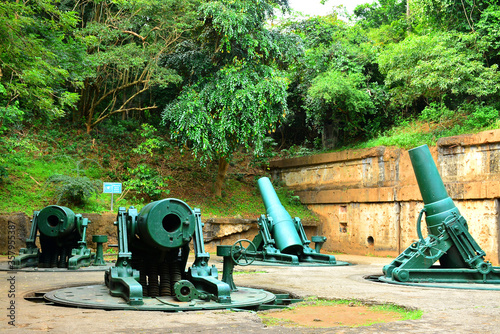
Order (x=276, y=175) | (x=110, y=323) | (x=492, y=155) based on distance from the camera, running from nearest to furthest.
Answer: (x=110, y=323)
(x=492, y=155)
(x=276, y=175)

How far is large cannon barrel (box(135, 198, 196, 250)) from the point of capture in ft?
17.5

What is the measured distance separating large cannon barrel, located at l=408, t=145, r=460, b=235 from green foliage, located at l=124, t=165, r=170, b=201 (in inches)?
388

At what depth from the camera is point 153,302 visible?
5258 mm

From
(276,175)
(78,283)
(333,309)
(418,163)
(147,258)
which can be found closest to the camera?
(333,309)

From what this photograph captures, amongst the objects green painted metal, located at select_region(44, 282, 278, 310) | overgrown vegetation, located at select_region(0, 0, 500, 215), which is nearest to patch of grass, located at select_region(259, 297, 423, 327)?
green painted metal, located at select_region(44, 282, 278, 310)

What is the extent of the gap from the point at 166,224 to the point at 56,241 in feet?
17.4

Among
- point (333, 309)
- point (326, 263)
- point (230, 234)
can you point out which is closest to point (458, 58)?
point (326, 263)

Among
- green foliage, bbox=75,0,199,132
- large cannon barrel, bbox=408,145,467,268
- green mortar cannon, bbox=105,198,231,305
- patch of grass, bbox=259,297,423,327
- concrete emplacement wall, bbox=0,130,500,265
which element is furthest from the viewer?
green foliage, bbox=75,0,199,132

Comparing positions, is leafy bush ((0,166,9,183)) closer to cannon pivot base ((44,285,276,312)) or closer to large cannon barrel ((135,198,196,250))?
cannon pivot base ((44,285,276,312))

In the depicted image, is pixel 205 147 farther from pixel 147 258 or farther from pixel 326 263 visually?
pixel 147 258

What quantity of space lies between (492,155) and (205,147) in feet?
26.9

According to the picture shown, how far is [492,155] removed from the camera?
13.1 m

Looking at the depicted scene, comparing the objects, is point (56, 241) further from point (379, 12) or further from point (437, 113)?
point (379, 12)

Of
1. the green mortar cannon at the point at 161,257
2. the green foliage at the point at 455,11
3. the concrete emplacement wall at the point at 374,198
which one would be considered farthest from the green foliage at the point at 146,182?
the green foliage at the point at 455,11
